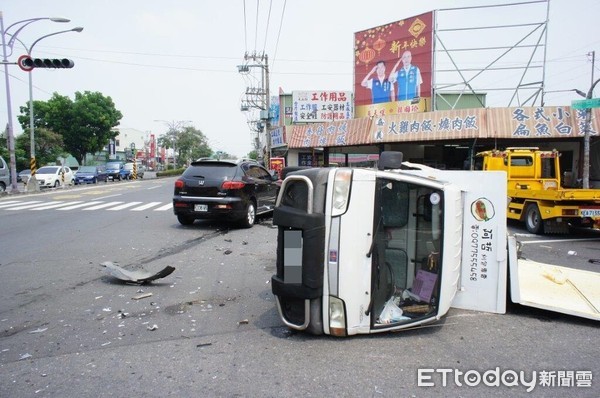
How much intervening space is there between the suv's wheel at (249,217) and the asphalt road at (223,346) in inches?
153

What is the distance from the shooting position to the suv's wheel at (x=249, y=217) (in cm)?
1034

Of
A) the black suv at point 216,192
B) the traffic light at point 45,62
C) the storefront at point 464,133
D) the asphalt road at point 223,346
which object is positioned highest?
the traffic light at point 45,62

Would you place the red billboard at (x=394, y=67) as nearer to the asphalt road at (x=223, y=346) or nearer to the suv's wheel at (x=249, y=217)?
the suv's wheel at (x=249, y=217)

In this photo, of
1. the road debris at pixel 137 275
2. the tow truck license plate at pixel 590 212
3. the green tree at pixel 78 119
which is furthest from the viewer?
the green tree at pixel 78 119

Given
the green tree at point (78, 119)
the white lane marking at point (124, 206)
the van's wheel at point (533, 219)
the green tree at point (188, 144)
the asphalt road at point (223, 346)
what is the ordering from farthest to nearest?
the green tree at point (188, 144) < the green tree at point (78, 119) < the white lane marking at point (124, 206) < the van's wheel at point (533, 219) < the asphalt road at point (223, 346)

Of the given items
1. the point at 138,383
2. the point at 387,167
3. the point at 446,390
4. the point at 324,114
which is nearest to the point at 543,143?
the point at 324,114

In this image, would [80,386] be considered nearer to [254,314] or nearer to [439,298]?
[254,314]

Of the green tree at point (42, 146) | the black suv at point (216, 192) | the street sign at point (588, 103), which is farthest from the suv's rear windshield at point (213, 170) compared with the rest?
the green tree at point (42, 146)

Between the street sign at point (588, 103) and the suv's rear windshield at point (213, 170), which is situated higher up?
the street sign at point (588, 103)

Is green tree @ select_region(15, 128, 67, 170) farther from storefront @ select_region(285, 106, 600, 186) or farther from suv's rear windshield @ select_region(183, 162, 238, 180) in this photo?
suv's rear windshield @ select_region(183, 162, 238, 180)

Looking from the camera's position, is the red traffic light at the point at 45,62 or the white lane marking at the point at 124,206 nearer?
the white lane marking at the point at 124,206

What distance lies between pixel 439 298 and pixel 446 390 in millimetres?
941

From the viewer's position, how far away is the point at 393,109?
22.2m
